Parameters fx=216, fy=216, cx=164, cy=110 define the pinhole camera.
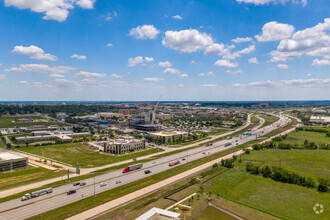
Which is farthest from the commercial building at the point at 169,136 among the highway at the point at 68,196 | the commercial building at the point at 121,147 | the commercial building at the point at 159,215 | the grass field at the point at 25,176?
the commercial building at the point at 159,215

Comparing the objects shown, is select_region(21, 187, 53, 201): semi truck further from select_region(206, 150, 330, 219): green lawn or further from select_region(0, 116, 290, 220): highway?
select_region(206, 150, 330, 219): green lawn

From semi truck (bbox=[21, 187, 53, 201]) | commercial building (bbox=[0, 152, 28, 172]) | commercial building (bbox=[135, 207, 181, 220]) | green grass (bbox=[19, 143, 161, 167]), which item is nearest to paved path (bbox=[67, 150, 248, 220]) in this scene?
semi truck (bbox=[21, 187, 53, 201])

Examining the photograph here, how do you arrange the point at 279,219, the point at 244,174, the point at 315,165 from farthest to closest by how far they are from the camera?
the point at 315,165 → the point at 244,174 → the point at 279,219

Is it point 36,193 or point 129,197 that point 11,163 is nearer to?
point 36,193

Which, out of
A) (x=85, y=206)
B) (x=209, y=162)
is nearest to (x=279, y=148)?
(x=209, y=162)

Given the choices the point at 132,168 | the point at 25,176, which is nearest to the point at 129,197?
the point at 132,168

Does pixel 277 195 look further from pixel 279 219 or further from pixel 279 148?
pixel 279 148
